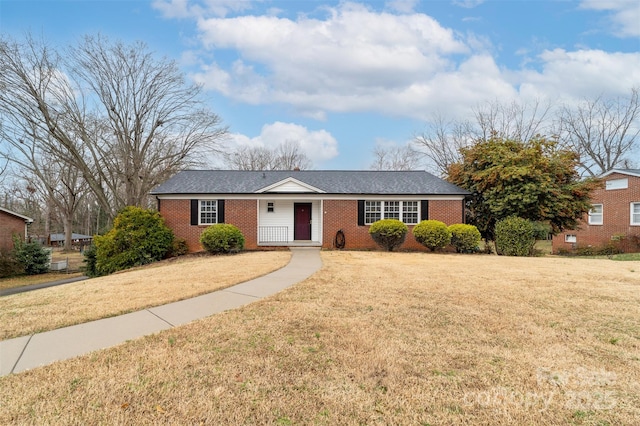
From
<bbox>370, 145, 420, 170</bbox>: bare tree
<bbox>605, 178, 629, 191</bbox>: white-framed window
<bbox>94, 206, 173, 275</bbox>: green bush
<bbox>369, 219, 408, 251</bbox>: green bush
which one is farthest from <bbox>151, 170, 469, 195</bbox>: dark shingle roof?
<bbox>370, 145, 420, 170</bbox>: bare tree

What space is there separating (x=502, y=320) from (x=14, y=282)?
23.8 metres

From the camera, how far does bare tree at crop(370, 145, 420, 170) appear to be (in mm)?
37456

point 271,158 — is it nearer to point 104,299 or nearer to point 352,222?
point 352,222

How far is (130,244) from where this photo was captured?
14.2m

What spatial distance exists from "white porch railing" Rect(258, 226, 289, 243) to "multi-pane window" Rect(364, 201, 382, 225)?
4165mm

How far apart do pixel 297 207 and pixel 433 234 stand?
6.88 m

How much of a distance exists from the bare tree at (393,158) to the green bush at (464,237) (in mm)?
22922

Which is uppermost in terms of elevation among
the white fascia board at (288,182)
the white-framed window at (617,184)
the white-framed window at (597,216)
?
the white-framed window at (617,184)

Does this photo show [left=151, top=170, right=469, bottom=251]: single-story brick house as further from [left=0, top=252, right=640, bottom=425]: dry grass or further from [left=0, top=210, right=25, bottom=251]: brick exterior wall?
[left=0, top=210, right=25, bottom=251]: brick exterior wall

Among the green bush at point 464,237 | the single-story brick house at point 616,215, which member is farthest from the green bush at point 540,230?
the single-story brick house at point 616,215

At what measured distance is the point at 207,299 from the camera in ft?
19.4

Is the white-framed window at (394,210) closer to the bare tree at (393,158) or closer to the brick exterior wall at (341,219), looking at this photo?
the brick exterior wall at (341,219)

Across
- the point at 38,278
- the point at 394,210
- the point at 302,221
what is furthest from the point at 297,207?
the point at 38,278

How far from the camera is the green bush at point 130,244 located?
14.0 metres
